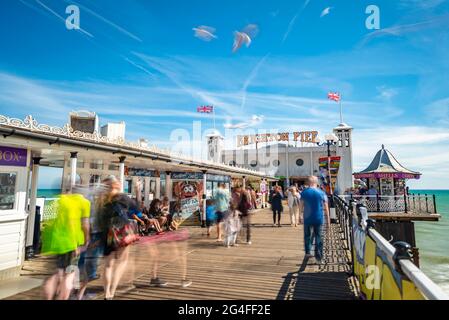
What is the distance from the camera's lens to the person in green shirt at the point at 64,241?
10.7ft

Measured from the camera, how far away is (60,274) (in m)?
3.25

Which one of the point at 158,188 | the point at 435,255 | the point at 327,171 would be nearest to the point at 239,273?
the point at 327,171

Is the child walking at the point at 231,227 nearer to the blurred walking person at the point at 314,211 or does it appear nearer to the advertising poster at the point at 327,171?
the blurred walking person at the point at 314,211

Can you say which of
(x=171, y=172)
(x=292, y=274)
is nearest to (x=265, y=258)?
(x=292, y=274)

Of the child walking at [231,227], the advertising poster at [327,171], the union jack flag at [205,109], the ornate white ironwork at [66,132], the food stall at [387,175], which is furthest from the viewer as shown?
the union jack flag at [205,109]

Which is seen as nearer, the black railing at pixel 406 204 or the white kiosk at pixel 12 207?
the white kiosk at pixel 12 207

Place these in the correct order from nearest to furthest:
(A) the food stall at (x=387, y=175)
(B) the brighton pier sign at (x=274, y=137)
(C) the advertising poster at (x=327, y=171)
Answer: (C) the advertising poster at (x=327, y=171), (A) the food stall at (x=387, y=175), (B) the brighton pier sign at (x=274, y=137)

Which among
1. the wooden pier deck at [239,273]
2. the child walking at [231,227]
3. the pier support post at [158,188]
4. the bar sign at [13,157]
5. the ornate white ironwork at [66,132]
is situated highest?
the ornate white ironwork at [66,132]

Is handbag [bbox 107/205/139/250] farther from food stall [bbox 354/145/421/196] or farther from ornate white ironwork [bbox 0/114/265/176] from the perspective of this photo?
food stall [bbox 354/145/421/196]

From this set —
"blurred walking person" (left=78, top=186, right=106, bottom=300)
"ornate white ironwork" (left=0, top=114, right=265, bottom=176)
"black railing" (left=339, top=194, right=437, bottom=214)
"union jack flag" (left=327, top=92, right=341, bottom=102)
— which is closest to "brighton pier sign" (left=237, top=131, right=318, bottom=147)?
"union jack flag" (left=327, top=92, right=341, bottom=102)

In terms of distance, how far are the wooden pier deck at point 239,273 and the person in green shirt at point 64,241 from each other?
2.05ft

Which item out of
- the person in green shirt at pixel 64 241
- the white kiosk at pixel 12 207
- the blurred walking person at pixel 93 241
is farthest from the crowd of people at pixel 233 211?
the white kiosk at pixel 12 207

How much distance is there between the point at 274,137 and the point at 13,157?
38.4 m

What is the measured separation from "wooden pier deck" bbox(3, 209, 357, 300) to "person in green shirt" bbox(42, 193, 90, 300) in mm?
624
